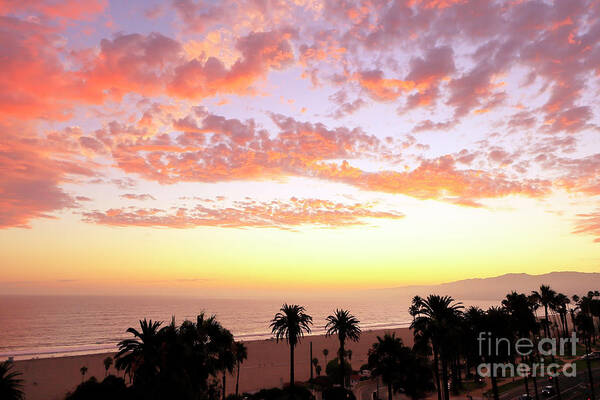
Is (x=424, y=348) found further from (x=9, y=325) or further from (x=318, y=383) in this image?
(x=9, y=325)

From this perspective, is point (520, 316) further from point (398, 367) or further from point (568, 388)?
point (398, 367)

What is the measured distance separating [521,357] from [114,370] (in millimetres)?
101355

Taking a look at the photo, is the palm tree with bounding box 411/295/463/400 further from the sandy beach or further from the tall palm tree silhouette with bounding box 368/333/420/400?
the sandy beach

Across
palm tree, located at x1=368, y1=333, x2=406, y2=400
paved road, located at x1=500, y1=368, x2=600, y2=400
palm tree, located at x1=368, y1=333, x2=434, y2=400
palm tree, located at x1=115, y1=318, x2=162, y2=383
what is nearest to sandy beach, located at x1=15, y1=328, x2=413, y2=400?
palm tree, located at x1=368, y1=333, x2=406, y2=400

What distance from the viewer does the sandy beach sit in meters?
78.4

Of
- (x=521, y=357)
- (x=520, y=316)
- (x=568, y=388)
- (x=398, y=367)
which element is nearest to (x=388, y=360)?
(x=398, y=367)

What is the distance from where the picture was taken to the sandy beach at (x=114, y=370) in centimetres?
7838

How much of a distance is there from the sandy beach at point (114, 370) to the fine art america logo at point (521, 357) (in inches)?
1707

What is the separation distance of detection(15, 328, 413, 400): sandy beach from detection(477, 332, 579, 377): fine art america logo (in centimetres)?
4335

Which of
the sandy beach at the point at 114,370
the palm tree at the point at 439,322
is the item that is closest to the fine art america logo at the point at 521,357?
the palm tree at the point at 439,322

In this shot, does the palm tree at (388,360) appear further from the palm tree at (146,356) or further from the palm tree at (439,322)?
the palm tree at (146,356)

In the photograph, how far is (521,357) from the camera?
84.2 metres

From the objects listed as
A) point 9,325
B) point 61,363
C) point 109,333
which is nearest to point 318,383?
point 61,363

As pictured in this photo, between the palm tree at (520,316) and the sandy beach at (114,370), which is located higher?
the palm tree at (520,316)
